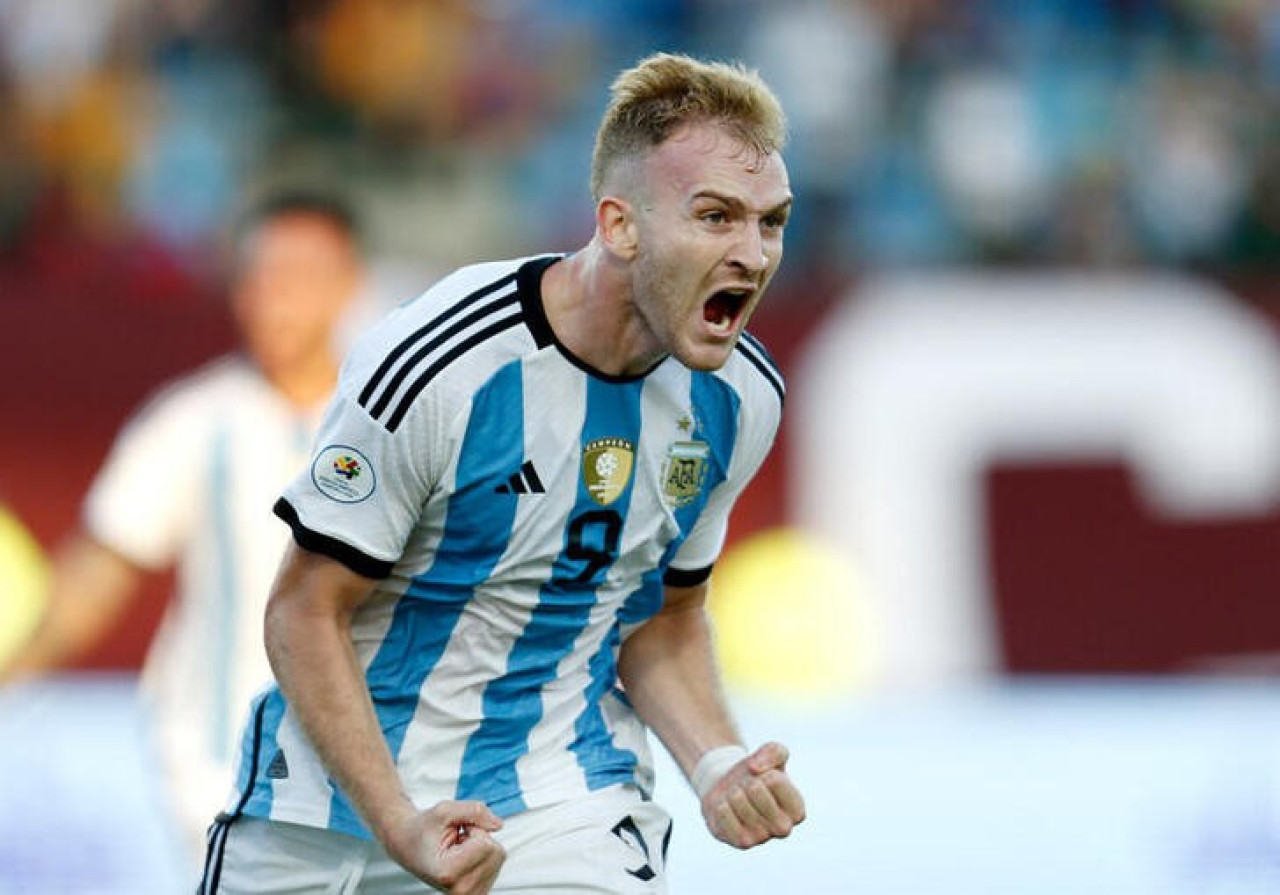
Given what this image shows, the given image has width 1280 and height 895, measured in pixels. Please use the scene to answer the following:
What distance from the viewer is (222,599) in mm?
6031

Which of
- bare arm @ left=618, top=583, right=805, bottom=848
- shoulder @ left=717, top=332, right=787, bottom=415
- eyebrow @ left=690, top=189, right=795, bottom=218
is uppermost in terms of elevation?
eyebrow @ left=690, top=189, right=795, bottom=218

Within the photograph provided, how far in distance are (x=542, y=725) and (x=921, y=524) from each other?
796cm

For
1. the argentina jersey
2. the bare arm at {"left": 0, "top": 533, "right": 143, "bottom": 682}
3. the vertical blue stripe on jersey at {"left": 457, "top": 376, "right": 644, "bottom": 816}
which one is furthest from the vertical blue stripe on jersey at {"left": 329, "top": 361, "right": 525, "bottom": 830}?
the bare arm at {"left": 0, "top": 533, "right": 143, "bottom": 682}

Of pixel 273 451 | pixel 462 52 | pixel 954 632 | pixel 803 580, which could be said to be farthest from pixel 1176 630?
pixel 273 451

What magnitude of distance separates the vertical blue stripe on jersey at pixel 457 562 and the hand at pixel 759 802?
54 cm

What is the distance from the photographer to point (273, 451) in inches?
244

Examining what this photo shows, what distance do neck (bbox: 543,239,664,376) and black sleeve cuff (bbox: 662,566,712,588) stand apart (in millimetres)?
504

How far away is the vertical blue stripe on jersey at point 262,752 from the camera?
415 cm

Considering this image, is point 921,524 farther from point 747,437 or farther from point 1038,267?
point 747,437

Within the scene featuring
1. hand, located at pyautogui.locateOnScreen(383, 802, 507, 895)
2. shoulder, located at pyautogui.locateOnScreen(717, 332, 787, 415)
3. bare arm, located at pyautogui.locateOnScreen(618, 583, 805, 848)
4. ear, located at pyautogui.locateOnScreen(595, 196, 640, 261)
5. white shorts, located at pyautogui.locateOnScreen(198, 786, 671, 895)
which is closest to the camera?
hand, located at pyautogui.locateOnScreen(383, 802, 507, 895)

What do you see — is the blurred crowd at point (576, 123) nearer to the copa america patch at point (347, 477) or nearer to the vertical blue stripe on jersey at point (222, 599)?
the vertical blue stripe on jersey at point (222, 599)

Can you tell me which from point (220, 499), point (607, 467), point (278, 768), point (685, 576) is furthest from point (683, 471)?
point (220, 499)

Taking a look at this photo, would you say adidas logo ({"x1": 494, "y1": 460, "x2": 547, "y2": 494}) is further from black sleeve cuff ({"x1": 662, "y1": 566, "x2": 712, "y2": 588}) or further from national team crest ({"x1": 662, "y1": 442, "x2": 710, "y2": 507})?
black sleeve cuff ({"x1": 662, "y1": 566, "x2": 712, "y2": 588})

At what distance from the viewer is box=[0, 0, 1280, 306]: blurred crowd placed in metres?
12.4
